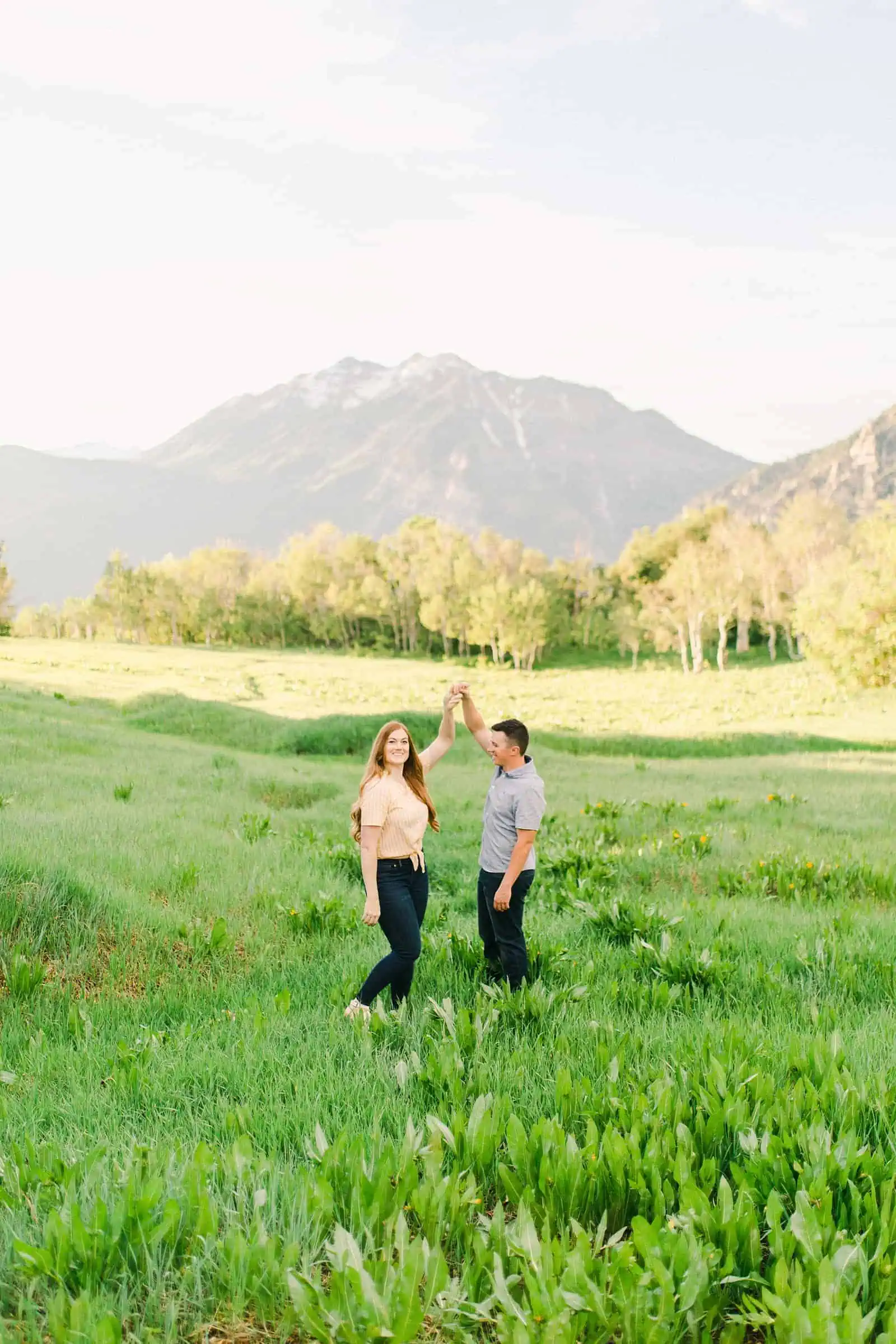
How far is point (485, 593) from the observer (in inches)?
3278

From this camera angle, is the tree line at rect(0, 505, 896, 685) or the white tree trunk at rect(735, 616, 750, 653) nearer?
the tree line at rect(0, 505, 896, 685)

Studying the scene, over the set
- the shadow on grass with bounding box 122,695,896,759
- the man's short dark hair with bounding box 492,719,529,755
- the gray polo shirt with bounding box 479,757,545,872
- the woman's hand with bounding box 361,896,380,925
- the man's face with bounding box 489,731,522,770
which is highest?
the man's short dark hair with bounding box 492,719,529,755

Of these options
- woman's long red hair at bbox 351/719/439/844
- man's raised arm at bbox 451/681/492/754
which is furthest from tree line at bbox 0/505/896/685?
woman's long red hair at bbox 351/719/439/844

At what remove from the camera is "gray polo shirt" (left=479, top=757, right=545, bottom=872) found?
5805 millimetres

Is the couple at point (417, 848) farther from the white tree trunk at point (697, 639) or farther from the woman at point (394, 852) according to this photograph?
the white tree trunk at point (697, 639)

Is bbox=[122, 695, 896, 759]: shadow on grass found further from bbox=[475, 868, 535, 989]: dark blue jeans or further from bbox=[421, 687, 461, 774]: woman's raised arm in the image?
bbox=[475, 868, 535, 989]: dark blue jeans

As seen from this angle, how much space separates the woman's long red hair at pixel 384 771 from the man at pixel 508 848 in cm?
52

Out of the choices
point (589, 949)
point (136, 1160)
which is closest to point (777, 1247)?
point (136, 1160)

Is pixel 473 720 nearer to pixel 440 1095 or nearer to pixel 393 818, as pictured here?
pixel 393 818

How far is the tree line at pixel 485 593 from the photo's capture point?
71.9 meters

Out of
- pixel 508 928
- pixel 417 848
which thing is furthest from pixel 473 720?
pixel 508 928

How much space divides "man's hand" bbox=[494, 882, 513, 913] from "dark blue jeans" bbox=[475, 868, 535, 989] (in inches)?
2.6

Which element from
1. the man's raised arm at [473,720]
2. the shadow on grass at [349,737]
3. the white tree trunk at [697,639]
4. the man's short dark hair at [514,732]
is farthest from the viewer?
the white tree trunk at [697,639]

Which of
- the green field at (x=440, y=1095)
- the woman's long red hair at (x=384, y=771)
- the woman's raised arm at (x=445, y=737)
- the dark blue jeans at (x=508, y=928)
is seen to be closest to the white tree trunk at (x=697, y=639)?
the green field at (x=440, y=1095)
